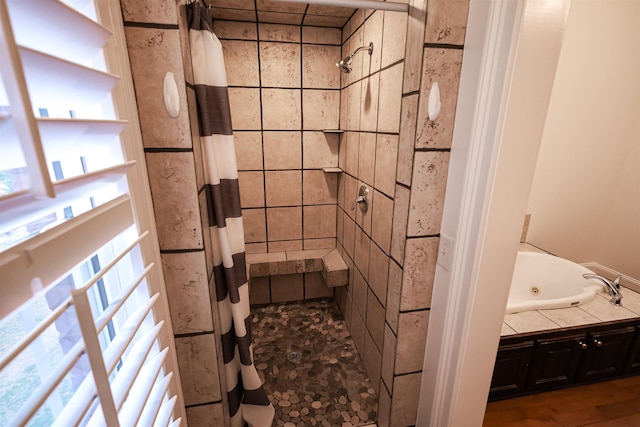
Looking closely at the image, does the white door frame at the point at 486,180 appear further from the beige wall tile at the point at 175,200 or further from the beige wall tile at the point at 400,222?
the beige wall tile at the point at 175,200

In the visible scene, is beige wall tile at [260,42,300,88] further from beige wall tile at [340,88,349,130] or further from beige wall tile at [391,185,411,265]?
beige wall tile at [391,185,411,265]

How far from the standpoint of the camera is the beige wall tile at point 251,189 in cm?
206

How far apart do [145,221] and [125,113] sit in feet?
0.89

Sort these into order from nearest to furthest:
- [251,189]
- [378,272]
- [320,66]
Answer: [378,272] → [320,66] → [251,189]

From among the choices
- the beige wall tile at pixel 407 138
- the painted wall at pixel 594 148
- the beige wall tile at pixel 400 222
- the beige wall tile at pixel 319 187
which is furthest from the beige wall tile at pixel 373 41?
the painted wall at pixel 594 148

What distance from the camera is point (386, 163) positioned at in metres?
1.28

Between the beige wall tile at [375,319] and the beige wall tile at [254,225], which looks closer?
the beige wall tile at [375,319]

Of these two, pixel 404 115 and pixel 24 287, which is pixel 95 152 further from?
pixel 404 115

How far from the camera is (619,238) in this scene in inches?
101

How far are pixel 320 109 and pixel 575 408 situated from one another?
2333 mm

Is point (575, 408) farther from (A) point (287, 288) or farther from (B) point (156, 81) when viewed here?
(B) point (156, 81)

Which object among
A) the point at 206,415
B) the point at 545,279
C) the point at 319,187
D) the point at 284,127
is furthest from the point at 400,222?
the point at 545,279

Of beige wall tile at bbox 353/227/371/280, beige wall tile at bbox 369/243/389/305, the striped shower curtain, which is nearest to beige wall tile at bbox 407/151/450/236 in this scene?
beige wall tile at bbox 369/243/389/305

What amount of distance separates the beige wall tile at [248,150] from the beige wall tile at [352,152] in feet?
1.99
